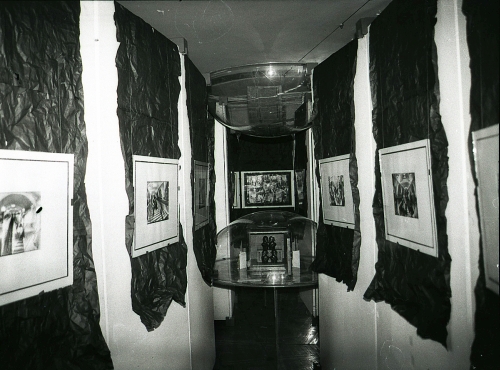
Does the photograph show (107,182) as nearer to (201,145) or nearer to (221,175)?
(201,145)

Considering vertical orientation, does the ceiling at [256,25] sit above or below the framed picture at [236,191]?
above

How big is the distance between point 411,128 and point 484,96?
30cm

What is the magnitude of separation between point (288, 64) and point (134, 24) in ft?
1.95

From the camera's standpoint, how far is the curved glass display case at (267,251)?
2.01 m

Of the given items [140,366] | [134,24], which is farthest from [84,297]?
[134,24]

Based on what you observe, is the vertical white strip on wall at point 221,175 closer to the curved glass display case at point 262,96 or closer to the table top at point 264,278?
the table top at point 264,278

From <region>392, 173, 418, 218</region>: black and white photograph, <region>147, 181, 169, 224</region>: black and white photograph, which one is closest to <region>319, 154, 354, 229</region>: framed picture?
<region>392, 173, 418, 218</region>: black and white photograph

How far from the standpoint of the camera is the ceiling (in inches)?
44.2

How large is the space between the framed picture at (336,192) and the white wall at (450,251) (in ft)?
0.32

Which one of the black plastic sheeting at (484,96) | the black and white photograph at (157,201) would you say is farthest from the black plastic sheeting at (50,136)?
the black plastic sheeting at (484,96)

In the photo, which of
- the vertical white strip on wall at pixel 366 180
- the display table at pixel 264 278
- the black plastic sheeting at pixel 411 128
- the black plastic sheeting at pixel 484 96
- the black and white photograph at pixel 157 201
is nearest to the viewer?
the black plastic sheeting at pixel 484 96

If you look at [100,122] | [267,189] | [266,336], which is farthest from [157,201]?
[266,336]

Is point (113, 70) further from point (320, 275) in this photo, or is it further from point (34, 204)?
point (320, 275)

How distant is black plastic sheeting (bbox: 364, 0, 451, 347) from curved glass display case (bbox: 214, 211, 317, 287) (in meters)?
0.69
